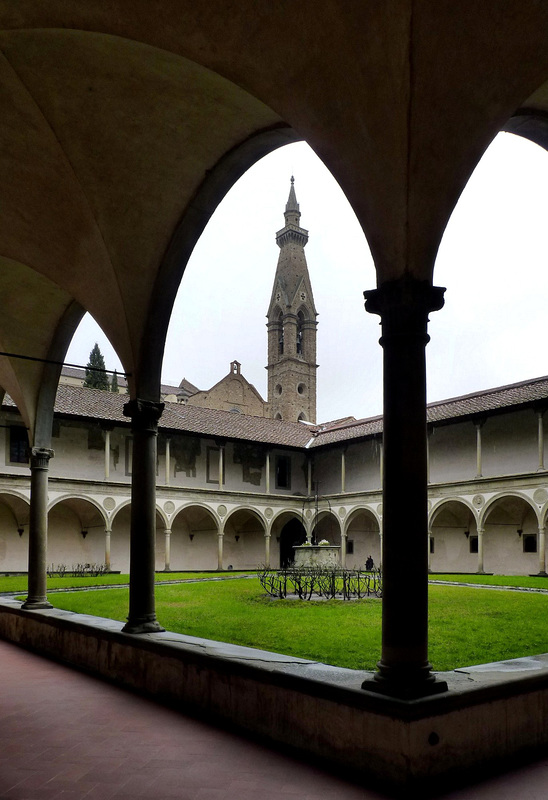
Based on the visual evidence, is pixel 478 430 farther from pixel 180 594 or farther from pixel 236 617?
pixel 236 617

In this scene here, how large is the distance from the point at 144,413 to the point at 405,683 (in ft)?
14.0

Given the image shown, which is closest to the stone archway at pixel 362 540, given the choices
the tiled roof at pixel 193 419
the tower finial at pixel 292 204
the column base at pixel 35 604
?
the tiled roof at pixel 193 419

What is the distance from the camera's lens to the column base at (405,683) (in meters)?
4.07

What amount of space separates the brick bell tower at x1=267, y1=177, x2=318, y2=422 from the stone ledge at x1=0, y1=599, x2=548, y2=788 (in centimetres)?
4693

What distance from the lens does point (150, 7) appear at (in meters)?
4.85

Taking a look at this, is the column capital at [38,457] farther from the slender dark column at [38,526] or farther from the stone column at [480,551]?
the stone column at [480,551]

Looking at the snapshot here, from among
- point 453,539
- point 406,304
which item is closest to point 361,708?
point 406,304

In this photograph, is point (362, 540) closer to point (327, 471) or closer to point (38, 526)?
point (327, 471)

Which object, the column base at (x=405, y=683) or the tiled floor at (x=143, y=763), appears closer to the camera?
the tiled floor at (x=143, y=763)

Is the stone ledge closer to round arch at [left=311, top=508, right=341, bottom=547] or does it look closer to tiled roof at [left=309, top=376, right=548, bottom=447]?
tiled roof at [left=309, top=376, right=548, bottom=447]

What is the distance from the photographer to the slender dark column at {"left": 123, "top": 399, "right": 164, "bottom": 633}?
7262mm

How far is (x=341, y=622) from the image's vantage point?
973 cm

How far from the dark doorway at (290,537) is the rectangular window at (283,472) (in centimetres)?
203

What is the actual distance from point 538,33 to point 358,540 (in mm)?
30262
